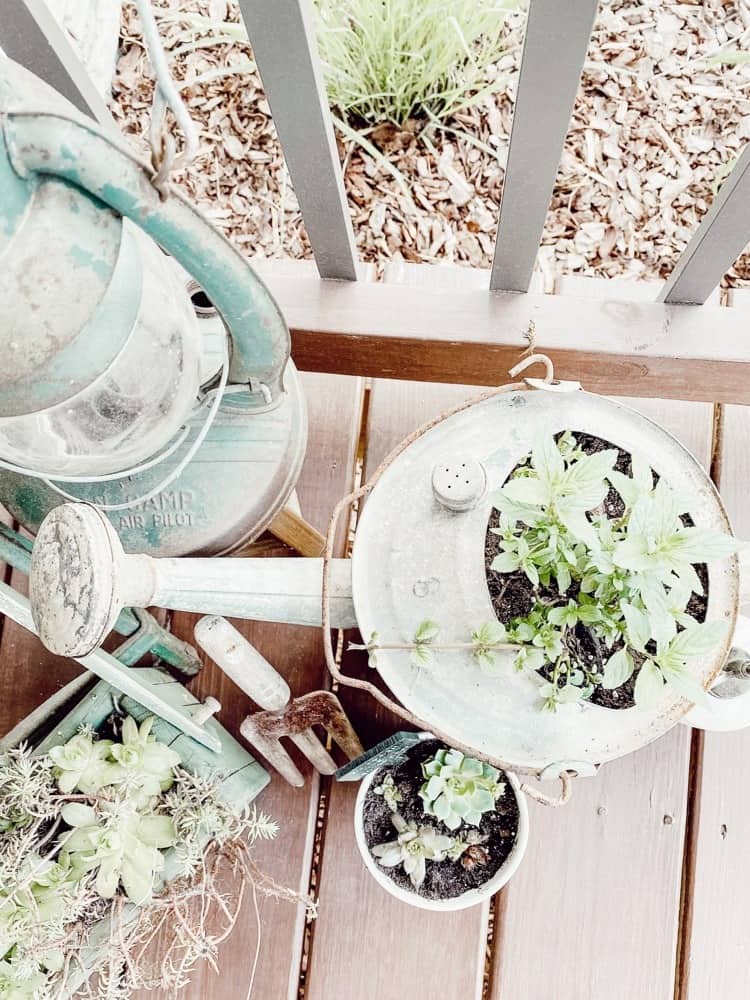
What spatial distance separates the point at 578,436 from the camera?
866mm

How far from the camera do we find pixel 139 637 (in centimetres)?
111

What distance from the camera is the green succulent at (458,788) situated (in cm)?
99

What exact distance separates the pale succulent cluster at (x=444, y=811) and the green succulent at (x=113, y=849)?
284mm

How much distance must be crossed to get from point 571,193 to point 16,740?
1.27 meters

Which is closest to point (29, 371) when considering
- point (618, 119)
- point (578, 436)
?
point (578, 436)

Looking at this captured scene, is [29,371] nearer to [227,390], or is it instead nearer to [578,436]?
[227,390]

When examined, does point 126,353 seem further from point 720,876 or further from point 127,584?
point 720,876

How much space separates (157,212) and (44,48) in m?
0.41

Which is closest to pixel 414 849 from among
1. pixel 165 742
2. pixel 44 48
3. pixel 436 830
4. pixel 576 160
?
pixel 436 830

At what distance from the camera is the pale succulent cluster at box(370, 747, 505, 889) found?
996mm

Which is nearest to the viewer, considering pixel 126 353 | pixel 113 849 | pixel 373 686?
pixel 126 353

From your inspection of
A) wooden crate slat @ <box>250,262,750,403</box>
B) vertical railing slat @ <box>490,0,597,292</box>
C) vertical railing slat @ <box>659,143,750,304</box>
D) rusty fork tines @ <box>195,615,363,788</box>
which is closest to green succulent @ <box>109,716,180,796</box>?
rusty fork tines @ <box>195,615,363,788</box>

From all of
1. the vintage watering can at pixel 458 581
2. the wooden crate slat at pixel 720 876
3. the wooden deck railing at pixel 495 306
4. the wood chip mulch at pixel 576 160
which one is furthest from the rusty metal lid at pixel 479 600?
the wood chip mulch at pixel 576 160

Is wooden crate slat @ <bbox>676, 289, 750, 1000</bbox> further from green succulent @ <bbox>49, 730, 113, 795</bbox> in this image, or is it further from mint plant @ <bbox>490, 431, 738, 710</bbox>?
green succulent @ <bbox>49, 730, 113, 795</bbox>
